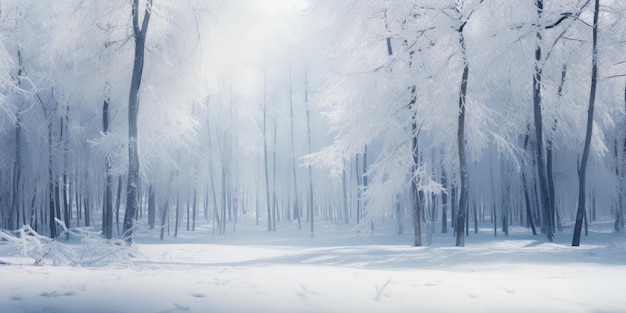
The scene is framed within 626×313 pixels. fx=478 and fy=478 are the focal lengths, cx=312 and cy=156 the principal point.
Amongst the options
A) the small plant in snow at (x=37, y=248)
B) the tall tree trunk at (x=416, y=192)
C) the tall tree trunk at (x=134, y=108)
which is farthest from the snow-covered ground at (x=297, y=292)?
the tall tree trunk at (x=416, y=192)

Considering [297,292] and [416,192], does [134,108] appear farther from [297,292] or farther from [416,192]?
[297,292]

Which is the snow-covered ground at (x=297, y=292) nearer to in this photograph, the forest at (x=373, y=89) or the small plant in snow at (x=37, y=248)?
the small plant in snow at (x=37, y=248)

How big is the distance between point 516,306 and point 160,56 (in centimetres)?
1344

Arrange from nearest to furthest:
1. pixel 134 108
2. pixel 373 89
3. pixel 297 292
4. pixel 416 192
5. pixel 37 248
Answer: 1. pixel 297 292
2. pixel 37 248
3. pixel 134 108
4. pixel 373 89
5. pixel 416 192

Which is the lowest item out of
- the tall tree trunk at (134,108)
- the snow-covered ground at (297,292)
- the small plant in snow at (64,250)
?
the snow-covered ground at (297,292)

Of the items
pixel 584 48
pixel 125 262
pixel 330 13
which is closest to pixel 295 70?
pixel 330 13

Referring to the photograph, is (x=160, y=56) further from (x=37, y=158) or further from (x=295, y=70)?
(x=295, y=70)

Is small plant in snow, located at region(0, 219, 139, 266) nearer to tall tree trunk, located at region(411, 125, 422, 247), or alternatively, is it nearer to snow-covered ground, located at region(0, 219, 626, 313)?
snow-covered ground, located at region(0, 219, 626, 313)

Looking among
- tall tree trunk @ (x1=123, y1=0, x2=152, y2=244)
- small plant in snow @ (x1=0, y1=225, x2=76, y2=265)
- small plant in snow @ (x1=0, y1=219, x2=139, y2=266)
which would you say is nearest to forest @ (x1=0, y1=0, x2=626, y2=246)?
tall tree trunk @ (x1=123, y1=0, x2=152, y2=244)

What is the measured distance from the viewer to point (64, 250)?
6.96 meters

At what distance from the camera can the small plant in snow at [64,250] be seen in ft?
21.4

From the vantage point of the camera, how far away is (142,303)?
4.02 metres

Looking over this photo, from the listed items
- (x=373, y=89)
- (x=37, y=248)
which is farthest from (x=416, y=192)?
(x=37, y=248)

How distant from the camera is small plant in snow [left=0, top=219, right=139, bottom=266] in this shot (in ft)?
21.4
